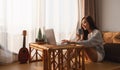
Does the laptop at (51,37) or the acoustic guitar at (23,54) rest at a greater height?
the laptop at (51,37)

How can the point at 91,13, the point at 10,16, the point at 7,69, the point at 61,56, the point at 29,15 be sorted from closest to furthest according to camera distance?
1. the point at 61,56
2. the point at 7,69
3. the point at 10,16
4. the point at 29,15
5. the point at 91,13

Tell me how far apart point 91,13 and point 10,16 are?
208cm

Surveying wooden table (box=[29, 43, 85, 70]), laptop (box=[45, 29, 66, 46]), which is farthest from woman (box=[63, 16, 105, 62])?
laptop (box=[45, 29, 66, 46])

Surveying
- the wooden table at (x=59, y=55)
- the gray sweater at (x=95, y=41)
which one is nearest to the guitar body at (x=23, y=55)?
the wooden table at (x=59, y=55)

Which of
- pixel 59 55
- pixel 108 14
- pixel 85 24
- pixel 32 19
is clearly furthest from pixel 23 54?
pixel 108 14

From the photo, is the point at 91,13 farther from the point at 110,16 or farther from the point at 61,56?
the point at 61,56

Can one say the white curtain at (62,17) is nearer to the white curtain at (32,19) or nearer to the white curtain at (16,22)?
the white curtain at (32,19)

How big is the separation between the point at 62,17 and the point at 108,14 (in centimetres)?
117

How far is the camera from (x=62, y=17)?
14.9 feet

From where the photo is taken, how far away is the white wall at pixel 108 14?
4612 mm

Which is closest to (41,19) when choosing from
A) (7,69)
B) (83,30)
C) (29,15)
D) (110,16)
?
(29,15)

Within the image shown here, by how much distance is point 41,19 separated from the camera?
13.7 ft

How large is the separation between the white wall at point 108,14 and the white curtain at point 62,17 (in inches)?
26.5

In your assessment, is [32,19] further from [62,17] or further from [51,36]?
[51,36]
